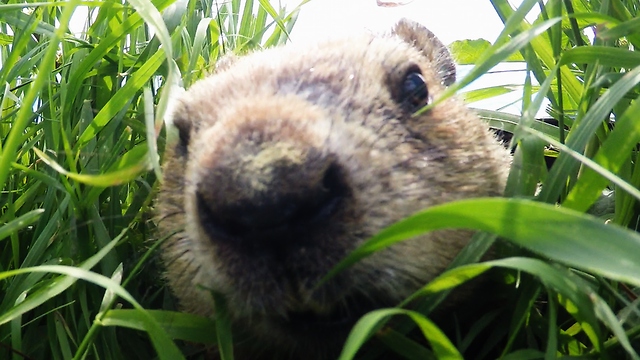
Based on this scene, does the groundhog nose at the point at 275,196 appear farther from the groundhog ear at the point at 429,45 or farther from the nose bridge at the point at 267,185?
the groundhog ear at the point at 429,45

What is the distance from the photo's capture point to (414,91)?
1845 millimetres

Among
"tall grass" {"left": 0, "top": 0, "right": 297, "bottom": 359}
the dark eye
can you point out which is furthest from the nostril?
the dark eye

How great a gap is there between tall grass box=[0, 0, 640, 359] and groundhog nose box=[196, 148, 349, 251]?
0.12 metres

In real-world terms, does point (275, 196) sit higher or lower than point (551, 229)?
higher

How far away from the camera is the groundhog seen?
1.25 meters

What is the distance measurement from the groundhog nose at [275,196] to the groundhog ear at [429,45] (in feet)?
4.23

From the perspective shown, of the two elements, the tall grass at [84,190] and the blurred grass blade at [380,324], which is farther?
the tall grass at [84,190]

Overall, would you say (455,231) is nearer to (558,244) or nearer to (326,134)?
(326,134)

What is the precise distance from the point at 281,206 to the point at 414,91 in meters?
0.77

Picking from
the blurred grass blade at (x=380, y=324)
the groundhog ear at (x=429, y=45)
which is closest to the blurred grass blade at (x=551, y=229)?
the blurred grass blade at (x=380, y=324)

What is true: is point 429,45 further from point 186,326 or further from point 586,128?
point 186,326

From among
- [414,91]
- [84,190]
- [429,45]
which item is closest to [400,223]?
[414,91]

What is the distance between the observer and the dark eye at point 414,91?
6.00 feet

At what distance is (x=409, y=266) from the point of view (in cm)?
142
